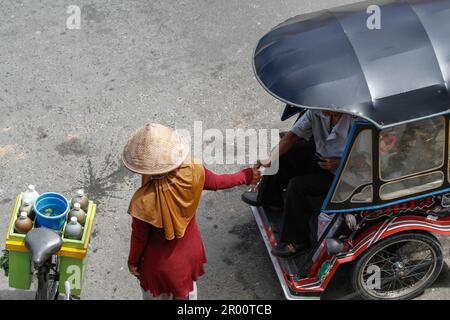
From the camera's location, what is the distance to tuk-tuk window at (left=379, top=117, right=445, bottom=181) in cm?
495

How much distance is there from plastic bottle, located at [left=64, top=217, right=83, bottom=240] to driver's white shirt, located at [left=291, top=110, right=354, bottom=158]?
1.76 meters

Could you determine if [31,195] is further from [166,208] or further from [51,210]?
[166,208]

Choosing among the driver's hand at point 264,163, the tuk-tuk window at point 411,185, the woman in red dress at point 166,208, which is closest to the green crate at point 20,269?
the woman in red dress at point 166,208

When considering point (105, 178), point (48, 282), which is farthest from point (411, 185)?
point (105, 178)

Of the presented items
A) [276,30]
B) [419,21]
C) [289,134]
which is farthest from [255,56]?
[419,21]

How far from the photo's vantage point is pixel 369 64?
16.1ft

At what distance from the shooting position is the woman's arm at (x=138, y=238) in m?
4.75

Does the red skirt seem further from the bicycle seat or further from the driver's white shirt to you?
the driver's white shirt

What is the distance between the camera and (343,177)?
5.09m

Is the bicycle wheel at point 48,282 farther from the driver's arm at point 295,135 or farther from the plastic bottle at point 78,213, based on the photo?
the driver's arm at point 295,135

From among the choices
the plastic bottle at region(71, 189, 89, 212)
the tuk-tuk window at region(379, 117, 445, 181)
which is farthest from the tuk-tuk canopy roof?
the plastic bottle at region(71, 189, 89, 212)

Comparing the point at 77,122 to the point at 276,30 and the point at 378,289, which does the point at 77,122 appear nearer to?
the point at 276,30

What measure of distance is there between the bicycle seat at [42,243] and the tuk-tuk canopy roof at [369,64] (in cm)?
168

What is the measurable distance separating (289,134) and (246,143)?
1.64 m
